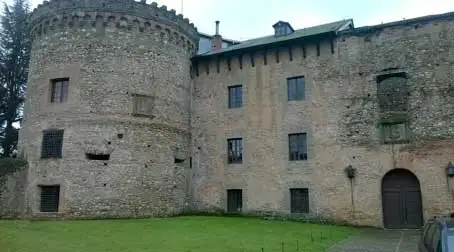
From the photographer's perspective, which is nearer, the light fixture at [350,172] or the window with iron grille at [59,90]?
the light fixture at [350,172]

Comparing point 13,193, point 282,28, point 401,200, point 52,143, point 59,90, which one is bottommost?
point 401,200

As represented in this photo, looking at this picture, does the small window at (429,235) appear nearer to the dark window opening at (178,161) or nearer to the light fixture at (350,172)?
the light fixture at (350,172)

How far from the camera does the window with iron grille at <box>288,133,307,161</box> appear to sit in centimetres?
2115

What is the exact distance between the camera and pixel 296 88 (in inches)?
865

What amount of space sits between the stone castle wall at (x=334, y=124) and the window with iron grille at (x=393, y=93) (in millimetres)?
265

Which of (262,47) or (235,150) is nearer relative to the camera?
(262,47)

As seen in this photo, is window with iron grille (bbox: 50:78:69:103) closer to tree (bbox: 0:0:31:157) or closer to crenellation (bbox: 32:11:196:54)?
crenellation (bbox: 32:11:196:54)

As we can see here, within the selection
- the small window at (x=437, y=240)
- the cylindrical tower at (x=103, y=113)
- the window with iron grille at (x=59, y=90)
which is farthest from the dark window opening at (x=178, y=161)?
the small window at (x=437, y=240)

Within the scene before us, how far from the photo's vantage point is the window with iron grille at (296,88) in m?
21.8

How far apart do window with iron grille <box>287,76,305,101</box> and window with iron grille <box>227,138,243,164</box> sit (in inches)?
143

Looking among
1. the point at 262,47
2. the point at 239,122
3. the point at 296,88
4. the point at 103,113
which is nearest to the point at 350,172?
the point at 296,88

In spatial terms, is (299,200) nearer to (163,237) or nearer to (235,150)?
(235,150)

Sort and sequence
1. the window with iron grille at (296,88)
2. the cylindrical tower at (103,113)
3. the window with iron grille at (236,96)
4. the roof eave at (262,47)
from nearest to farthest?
1. the cylindrical tower at (103,113)
2. the roof eave at (262,47)
3. the window with iron grille at (296,88)
4. the window with iron grille at (236,96)

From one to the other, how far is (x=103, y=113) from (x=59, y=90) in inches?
110
